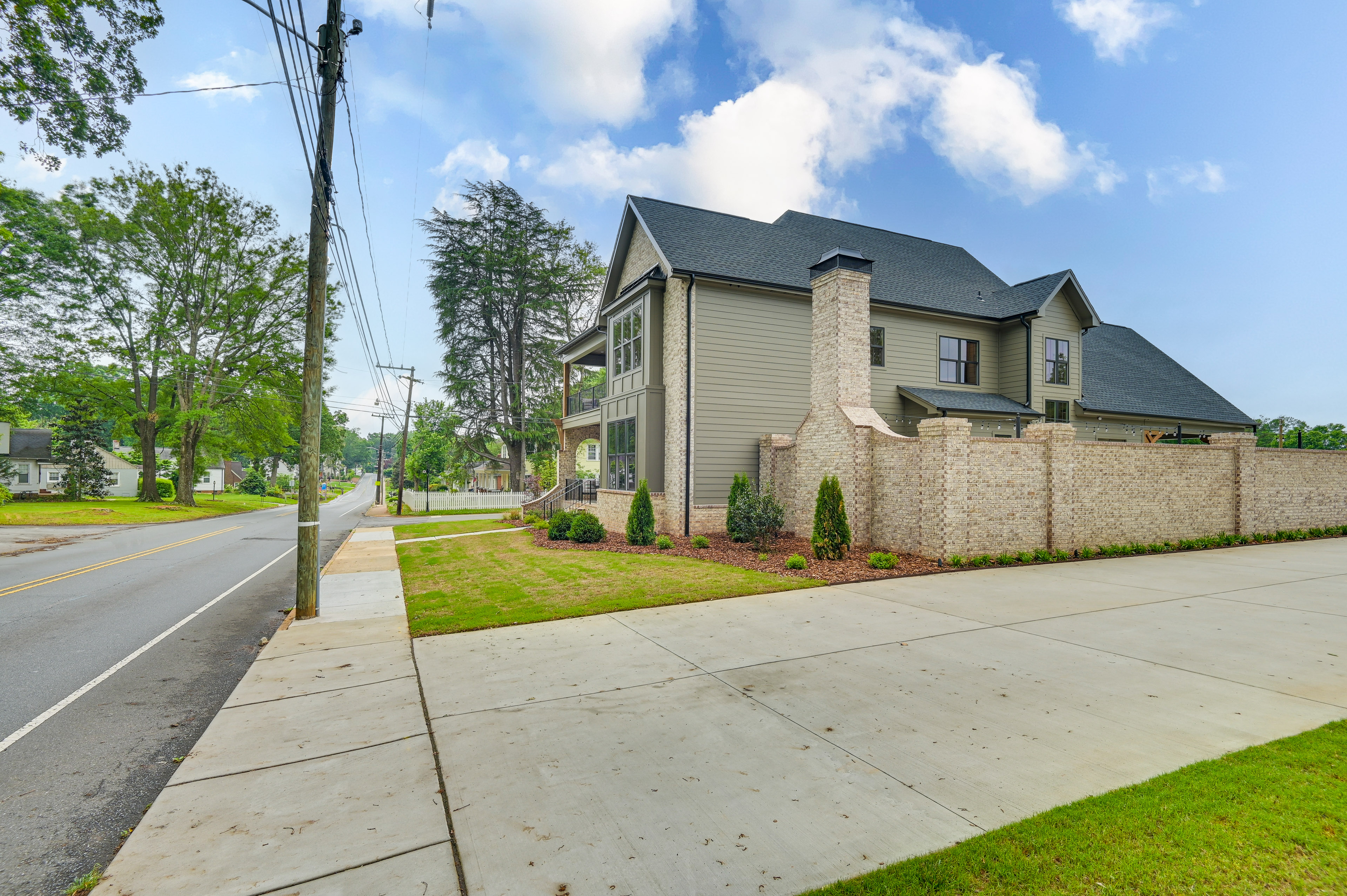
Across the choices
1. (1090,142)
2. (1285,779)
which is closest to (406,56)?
(1285,779)

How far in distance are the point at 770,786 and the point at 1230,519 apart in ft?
60.3

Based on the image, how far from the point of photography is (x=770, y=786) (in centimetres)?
354

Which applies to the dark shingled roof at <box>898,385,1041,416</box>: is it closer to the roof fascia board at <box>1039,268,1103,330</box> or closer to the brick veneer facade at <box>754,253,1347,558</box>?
the roof fascia board at <box>1039,268,1103,330</box>

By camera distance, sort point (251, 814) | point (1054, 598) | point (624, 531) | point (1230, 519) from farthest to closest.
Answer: point (624, 531), point (1230, 519), point (1054, 598), point (251, 814)

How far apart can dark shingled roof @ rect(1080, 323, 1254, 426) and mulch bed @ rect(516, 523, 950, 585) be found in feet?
43.9

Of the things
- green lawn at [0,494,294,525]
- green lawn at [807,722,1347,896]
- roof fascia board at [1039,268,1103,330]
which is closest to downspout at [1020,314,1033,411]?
roof fascia board at [1039,268,1103,330]

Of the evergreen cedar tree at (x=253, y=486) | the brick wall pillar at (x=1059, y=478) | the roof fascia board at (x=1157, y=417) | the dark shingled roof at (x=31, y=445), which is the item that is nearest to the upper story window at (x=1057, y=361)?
the roof fascia board at (x=1157, y=417)

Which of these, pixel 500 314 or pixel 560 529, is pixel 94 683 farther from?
pixel 500 314

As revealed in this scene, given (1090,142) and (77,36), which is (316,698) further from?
(1090,142)

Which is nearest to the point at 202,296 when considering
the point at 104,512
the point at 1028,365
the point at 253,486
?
the point at 104,512

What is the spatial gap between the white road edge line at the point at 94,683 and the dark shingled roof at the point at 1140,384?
24.6 metres

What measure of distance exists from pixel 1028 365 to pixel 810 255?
26.2 feet

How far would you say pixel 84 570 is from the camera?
11914 mm

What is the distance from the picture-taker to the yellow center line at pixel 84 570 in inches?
391
